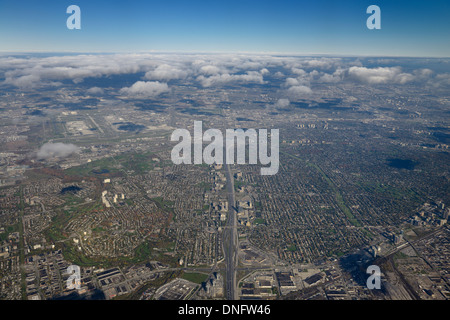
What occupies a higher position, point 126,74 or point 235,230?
point 126,74

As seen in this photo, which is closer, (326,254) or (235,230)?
(326,254)

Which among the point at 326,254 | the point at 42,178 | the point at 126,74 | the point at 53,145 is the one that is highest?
the point at 126,74

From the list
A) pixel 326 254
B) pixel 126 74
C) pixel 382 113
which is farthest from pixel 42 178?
pixel 126 74

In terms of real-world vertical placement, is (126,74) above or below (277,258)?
above

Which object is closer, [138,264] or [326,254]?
[138,264]

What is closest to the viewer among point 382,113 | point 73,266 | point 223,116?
point 73,266

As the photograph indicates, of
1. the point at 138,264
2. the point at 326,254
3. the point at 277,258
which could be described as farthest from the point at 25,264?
the point at 326,254

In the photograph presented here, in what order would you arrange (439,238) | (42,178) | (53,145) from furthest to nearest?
(53,145), (42,178), (439,238)

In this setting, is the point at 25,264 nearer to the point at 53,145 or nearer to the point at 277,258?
the point at 277,258
